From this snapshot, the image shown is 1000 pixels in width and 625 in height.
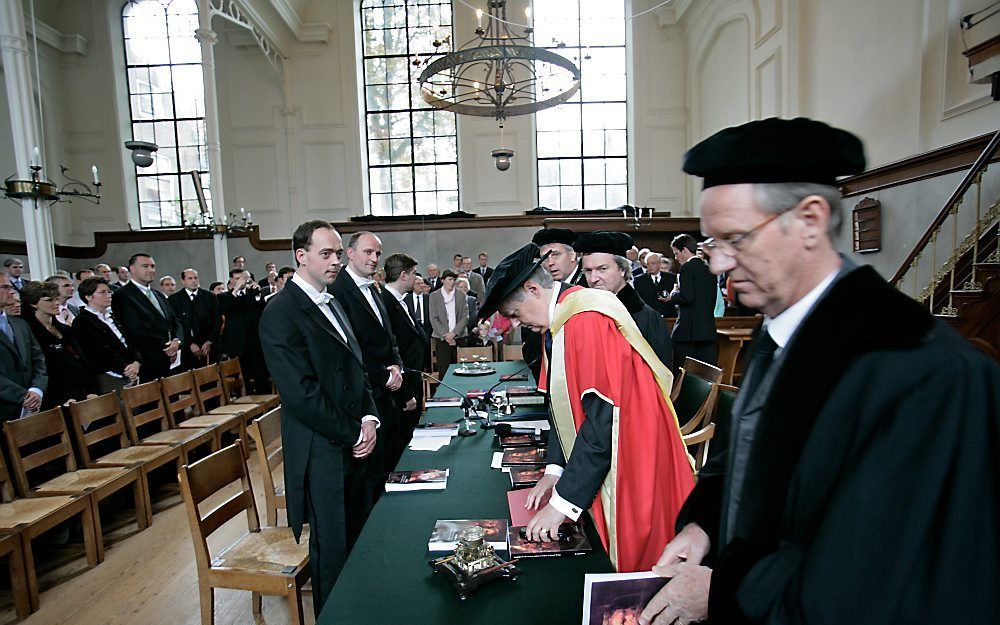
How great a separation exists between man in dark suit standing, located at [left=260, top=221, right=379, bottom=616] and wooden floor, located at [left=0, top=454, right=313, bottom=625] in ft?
2.50

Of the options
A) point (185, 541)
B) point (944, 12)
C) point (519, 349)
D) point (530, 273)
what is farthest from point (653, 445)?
point (944, 12)

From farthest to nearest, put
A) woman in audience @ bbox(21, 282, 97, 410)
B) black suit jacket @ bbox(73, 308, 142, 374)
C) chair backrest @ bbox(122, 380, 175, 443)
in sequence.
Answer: black suit jacket @ bbox(73, 308, 142, 374)
woman in audience @ bbox(21, 282, 97, 410)
chair backrest @ bbox(122, 380, 175, 443)

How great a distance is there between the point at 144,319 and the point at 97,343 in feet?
3.25

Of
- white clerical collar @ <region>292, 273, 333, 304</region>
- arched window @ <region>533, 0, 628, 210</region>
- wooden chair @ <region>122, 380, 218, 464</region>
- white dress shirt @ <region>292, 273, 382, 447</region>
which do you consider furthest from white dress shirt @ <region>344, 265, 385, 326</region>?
arched window @ <region>533, 0, 628, 210</region>

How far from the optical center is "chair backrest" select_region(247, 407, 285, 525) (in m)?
2.64

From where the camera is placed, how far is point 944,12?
5.52 m

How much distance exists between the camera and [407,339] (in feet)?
15.8

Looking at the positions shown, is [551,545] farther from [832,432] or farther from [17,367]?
[17,367]

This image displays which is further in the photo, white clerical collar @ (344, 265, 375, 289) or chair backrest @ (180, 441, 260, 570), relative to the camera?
white clerical collar @ (344, 265, 375, 289)

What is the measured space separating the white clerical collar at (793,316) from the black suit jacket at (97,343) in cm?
571

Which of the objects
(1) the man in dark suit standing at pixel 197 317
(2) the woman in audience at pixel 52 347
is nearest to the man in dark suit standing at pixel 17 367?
(2) the woman in audience at pixel 52 347

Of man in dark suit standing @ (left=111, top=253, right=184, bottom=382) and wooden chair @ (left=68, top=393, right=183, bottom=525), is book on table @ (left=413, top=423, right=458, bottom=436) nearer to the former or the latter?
wooden chair @ (left=68, top=393, right=183, bottom=525)

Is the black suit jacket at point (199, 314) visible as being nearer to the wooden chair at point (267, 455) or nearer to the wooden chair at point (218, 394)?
the wooden chair at point (218, 394)

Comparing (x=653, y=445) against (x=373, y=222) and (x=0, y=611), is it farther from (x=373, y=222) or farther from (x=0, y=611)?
(x=373, y=222)
